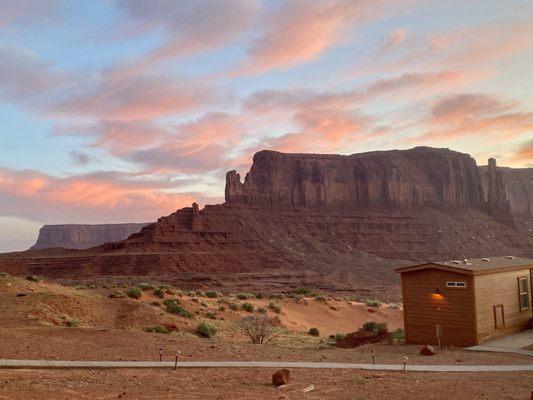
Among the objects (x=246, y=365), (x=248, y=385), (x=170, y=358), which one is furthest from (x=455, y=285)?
(x=170, y=358)

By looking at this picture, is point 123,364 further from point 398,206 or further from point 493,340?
point 398,206

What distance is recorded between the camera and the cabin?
20625 mm

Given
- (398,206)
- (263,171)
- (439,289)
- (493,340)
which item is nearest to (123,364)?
(439,289)

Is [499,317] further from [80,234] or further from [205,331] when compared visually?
[80,234]

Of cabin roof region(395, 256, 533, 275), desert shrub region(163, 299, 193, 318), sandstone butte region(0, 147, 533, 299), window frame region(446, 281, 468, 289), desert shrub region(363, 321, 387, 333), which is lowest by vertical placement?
desert shrub region(363, 321, 387, 333)

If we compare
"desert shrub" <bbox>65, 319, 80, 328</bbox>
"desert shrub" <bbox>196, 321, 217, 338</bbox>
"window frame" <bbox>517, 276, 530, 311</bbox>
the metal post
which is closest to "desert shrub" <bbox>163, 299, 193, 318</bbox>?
"desert shrub" <bbox>196, 321, 217, 338</bbox>

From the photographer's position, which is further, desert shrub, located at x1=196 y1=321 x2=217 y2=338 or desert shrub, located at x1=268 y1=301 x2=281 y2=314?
desert shrub, located at x1=268 y1=301 x2=281 y2=314

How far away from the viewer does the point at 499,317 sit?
21.8 meters

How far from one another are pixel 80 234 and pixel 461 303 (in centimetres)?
18666

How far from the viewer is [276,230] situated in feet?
381

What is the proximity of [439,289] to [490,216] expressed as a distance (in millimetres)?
136646

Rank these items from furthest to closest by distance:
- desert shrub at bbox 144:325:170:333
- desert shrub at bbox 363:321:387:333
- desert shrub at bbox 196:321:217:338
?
desert shrub at bbox 363:321:387:333 < desert shrub at bbox 196:321:217:338 < desert shrub at bbox 144:325:170:333

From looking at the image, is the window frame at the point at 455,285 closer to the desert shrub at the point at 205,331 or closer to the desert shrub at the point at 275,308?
the desert shrub at the point at 205,331

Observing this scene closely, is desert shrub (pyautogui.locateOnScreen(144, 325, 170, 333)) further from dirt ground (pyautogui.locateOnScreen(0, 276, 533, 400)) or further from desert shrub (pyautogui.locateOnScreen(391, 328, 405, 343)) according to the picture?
desert shrub (pyautogui.locateOnScreen(391, 328, 405, 343))
